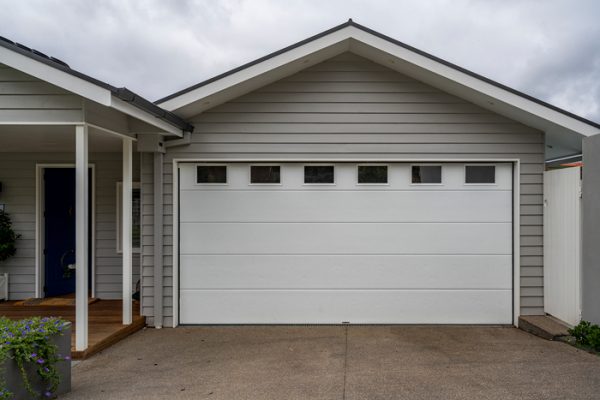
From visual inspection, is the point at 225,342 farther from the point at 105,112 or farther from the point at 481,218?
the point at 481,218

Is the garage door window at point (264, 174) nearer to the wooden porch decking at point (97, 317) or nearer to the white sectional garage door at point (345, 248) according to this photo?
the white sectional garage door at point (345, 248)

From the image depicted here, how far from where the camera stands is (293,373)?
4.13 metres

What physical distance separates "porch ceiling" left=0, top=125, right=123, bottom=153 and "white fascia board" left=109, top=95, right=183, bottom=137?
1.69 ft

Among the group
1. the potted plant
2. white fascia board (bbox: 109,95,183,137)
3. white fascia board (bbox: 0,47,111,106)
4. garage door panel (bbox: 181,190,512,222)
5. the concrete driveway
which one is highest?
white fascia board (bbox: 0,47,111,106)

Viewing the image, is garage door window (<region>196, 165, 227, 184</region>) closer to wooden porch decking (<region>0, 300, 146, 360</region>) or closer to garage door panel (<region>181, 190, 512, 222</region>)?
garage door panel (<region>181, 190, 512, 222</region>)

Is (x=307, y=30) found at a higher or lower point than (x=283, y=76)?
higher

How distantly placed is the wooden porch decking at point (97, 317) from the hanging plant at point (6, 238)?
0.77 metres

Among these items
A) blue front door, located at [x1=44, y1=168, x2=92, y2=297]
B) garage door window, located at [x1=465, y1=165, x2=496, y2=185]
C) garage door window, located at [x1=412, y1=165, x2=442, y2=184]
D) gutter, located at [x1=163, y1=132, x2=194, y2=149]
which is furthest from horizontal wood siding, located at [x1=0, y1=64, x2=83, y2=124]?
garage door window, located at [x1=465, y1=165, x2=496, y2=185]

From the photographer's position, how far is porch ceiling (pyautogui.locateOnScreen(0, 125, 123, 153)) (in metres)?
4.96

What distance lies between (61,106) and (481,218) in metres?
5.15

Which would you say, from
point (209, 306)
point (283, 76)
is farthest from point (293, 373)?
point (283, 76)

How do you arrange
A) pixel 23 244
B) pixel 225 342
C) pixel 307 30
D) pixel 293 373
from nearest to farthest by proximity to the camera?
pixel 293 373
pixel 225 342
pixel 23 244
pixel 307 30

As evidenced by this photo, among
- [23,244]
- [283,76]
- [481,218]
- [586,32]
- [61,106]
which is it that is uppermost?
[586,32]

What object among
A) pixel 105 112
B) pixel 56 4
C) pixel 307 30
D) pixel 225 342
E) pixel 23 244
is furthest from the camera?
pixel 307 30
